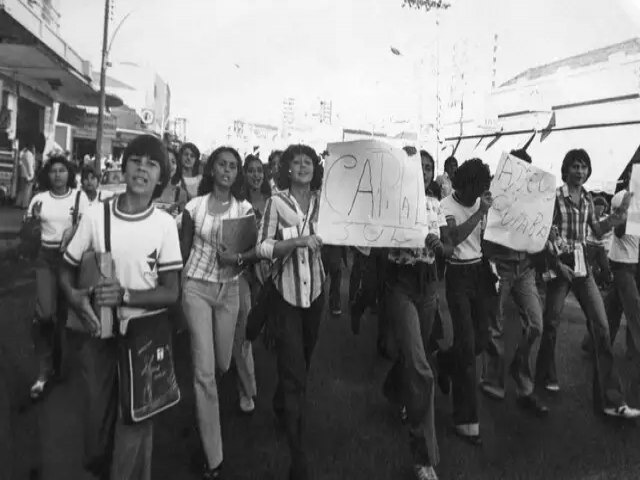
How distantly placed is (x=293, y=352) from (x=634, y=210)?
3556mm

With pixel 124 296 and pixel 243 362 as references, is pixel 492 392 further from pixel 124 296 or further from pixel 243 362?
pixel 124 296

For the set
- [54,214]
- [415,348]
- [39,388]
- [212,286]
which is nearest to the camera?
[415,348]

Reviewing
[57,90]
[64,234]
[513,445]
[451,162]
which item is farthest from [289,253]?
[57,90]

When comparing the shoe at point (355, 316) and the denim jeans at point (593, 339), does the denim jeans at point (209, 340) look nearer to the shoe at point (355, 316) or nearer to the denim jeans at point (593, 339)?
the shoe at point (355, 316)

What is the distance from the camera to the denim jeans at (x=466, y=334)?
12.4 ft

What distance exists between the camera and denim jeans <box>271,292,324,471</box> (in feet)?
10.2

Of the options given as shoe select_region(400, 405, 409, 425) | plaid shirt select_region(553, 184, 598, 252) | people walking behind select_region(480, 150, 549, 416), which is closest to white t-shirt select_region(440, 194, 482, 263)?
people walking behind select_region(480, 150, 549, 416)

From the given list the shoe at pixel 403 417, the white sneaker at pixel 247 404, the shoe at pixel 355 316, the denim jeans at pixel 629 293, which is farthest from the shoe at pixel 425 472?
the denim jeans at pixel 629 293

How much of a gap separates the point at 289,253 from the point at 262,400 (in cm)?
171

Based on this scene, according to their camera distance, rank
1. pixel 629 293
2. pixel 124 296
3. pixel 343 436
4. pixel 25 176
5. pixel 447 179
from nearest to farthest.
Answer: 1. pixel 124 296
2. pixel 343 436
3. pixel 629 293
4. pixel 447 179
5. pixel 25 176

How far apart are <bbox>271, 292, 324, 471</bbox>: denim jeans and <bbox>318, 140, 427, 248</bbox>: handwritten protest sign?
1.57ft

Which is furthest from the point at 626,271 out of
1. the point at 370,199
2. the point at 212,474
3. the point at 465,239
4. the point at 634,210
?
the point at 212,474

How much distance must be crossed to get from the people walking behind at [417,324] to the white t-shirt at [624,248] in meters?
2.63

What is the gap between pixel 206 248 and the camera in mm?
3523
